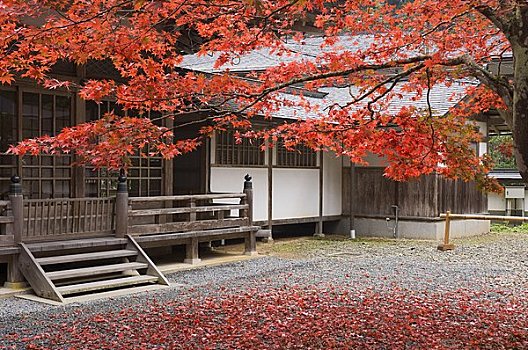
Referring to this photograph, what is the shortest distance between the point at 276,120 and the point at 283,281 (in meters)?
5.87

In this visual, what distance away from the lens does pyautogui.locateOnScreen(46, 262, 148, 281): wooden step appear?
29.4ft

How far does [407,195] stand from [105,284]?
33.5 feet

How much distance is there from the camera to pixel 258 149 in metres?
15.6

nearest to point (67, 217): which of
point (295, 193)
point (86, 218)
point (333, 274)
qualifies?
point (86, 218)

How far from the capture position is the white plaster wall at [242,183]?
14.5 meters

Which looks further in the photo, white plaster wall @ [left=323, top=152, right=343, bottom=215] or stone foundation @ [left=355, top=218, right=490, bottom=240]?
white plaster wall @ [left=323, top=152, right=343, bottom=215]

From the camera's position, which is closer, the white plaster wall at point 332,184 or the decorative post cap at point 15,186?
the decorative post cap at point 15,186

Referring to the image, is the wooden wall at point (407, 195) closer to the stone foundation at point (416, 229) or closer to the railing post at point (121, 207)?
the stone foundation at point (416, 229)

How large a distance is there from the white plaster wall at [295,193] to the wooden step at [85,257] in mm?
6317

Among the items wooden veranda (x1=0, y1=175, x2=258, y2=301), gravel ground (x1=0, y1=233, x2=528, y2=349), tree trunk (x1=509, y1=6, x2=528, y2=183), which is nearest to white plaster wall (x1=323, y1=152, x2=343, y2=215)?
gravel ground (x1=0, y1=233, x2=528, y2=349)

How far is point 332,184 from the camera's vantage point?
59.9 feet

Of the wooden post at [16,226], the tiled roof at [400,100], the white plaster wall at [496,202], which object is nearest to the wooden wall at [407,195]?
the tiled roof at [400,100]

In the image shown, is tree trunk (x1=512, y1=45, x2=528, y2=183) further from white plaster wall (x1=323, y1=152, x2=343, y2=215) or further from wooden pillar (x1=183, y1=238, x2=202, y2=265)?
white plaster wall (x1=323, y1=152, x2=343, y2=215)

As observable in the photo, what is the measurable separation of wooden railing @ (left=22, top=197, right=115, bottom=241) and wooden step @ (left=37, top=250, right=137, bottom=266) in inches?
16.2
